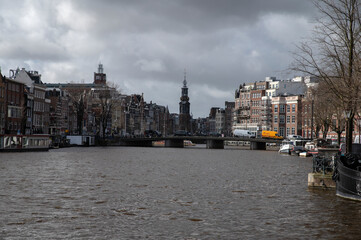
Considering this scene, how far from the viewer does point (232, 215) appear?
2316 cm

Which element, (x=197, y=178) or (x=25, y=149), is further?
(x=25, y=149)

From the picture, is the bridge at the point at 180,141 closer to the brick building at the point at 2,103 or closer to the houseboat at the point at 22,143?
the brick building at the point at 2,103

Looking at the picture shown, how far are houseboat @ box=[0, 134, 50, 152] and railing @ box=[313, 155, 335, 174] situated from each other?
2258 inches

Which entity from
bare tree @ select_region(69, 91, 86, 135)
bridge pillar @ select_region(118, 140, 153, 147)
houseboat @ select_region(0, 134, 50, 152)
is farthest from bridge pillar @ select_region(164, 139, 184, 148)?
houseboat @ select_region(0, 134, 50, 152)

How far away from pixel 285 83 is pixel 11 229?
512ft

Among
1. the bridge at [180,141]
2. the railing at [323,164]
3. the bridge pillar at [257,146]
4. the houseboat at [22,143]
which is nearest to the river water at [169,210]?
the railing at [323,164]

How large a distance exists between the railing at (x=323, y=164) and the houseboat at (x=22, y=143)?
5735 cm

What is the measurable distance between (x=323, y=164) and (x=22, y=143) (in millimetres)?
61638

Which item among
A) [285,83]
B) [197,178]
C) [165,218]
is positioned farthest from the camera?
[285,83]

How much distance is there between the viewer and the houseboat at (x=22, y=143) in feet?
262

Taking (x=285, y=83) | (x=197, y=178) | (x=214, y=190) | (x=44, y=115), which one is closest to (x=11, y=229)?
(x=214, y=190)

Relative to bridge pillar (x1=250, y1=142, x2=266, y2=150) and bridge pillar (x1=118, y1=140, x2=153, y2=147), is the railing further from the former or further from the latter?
bridge pillar (x1=118, y1=140, x2=153, y2=147)

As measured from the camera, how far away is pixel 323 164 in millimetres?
32062

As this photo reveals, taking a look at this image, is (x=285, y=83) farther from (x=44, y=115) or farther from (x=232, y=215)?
(x=232, y=215)
